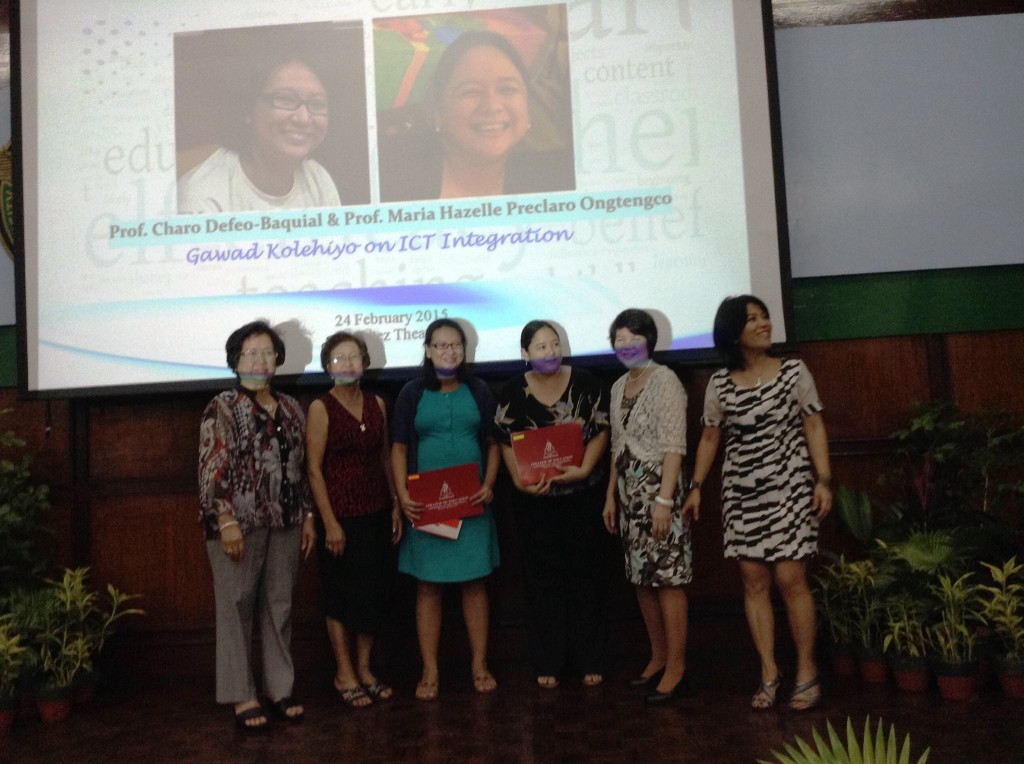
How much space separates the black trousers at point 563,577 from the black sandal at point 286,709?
2.93 ft

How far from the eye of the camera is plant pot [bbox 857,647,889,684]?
327 cm

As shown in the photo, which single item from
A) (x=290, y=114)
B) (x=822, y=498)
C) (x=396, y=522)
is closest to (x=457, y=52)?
(x=290, y=114)

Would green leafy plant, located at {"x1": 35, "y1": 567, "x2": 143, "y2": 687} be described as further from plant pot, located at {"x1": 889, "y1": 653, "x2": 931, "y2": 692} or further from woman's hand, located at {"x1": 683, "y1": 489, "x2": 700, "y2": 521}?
plant pot, located at {"x1": 889, "y1": 653, "x2": 931, "y2": 692}

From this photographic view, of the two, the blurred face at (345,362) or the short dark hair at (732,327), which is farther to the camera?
the blurred face at (345,362)

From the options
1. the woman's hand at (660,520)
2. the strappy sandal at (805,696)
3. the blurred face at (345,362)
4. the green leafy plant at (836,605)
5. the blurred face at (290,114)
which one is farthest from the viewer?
the blurred face at (290,114)

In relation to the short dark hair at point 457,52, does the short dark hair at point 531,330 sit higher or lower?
lower

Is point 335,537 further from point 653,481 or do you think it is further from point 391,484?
point 653,481

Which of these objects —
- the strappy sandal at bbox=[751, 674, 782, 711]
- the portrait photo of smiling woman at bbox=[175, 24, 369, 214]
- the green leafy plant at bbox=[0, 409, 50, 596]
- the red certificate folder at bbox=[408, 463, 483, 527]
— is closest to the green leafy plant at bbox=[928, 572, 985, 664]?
the strappy sandal at bbox=[751, 674, 782, 711]

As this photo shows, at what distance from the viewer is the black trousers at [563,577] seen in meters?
3.39

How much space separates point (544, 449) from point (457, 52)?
1.77 meters

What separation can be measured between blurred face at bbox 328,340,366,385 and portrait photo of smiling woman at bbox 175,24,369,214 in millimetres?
806

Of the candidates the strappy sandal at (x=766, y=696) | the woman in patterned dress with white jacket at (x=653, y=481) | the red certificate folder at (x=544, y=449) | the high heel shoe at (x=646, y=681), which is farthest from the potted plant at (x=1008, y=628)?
the red certificate folder at (x=544, y=449)

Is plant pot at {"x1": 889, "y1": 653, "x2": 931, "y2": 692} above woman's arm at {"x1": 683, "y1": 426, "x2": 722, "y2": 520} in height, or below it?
below

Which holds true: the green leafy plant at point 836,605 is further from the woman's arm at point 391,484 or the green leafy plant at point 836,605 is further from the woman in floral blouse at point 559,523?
the woman's arm at point 391,484
